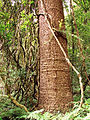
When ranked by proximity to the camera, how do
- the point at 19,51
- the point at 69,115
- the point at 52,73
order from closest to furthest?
the point at 69,115, the point at 52,73, the point at 19,51

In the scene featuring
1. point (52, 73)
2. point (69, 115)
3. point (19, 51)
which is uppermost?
point (19, 51)

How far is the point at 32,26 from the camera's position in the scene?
2473 millimetres

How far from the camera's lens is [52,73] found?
1785 millimetres

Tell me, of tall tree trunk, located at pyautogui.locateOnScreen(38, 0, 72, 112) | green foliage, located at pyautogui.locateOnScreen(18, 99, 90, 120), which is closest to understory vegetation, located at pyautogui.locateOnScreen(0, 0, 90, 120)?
tall tree trunk, located at pyautogui.locateOnScreen(38, 0, 72, 112)

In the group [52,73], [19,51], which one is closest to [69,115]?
[52,73]

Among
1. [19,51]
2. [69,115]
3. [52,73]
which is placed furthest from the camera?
[19,51]

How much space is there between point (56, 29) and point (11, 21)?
1.18 m

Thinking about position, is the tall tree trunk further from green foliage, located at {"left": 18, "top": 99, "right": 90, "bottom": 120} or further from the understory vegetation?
green foliage, located at {"left": 18, "top": 99, "right": 90, "bottom": 120}

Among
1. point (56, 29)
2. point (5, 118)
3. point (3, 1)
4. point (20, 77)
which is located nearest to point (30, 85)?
point (20, 77)

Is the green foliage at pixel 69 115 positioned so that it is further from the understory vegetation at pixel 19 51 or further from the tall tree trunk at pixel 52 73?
the understory vegetation at pixel 19 51

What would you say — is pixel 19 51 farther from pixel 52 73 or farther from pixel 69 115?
pixel 69 115

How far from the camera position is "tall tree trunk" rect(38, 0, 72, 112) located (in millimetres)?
1736

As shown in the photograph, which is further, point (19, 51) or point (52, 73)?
point (19, 51)

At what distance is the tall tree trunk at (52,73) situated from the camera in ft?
5.70
